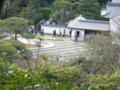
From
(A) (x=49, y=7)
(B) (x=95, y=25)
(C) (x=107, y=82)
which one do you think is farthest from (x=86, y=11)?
(C) (x=107, y=82)

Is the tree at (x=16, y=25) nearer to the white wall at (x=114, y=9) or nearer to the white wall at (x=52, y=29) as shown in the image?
the white wall at (x=52, y=29)

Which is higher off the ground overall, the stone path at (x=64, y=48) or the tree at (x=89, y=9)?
the tree at (x=89, y=9)

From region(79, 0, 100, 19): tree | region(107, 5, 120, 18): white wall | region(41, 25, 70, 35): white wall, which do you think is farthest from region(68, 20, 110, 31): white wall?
region(107, 5, 120, 18): white wall

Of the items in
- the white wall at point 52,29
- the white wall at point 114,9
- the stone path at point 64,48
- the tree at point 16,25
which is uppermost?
the tree at point 16,25

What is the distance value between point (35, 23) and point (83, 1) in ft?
12.6

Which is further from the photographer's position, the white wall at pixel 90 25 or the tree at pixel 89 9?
the tree at pixel 89 9

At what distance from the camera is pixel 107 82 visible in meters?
3.86

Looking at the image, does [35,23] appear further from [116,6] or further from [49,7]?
[116,6]

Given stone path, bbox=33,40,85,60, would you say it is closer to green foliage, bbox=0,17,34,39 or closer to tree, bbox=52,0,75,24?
green foliage, bbox=0,17,34,39

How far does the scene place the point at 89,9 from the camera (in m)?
24.2

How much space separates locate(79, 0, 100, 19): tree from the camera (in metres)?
24.1

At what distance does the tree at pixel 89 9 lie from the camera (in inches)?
948

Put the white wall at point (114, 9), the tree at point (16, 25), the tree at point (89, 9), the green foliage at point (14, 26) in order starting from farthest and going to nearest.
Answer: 1. the white wall at point (114, 9)
2. the tree at point (89, 9)
3. the tree at point (16, 25)
4. the green foliage at point (14, 26)

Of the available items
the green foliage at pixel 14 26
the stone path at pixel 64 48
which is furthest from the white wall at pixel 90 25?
the green foliage at pixel 14 26
